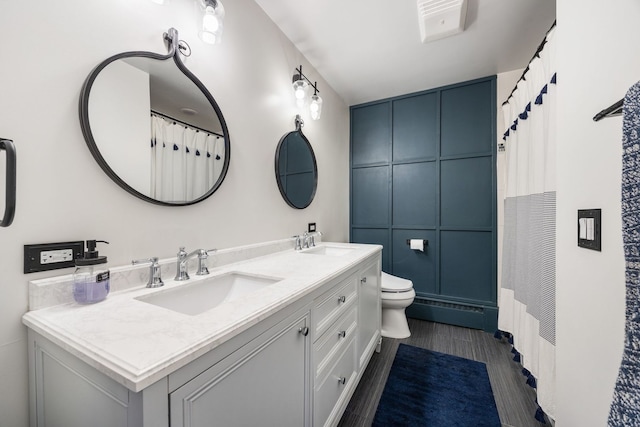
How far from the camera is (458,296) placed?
2482 mm

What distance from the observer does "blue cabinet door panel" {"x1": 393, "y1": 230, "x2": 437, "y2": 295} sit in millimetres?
2604

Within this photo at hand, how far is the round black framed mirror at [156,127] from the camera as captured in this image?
880 millimetres

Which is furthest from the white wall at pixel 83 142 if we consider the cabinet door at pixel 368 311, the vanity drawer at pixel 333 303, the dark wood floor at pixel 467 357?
the dark wood floor at pixel 467 357

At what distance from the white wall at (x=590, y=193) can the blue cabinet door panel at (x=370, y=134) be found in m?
1.91

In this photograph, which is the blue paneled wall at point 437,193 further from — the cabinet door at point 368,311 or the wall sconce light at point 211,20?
the wall sconce light at point 211,20

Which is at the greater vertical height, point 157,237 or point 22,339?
point 157,237

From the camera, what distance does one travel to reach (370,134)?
9.61ft

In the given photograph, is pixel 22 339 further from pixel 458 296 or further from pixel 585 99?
pixel 458 296

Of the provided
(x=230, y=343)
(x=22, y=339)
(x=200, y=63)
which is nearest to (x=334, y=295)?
(x=230, y=343)

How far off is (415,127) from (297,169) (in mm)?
1520

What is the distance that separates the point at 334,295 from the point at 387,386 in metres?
0.92

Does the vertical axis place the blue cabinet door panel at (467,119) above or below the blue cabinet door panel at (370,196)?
above

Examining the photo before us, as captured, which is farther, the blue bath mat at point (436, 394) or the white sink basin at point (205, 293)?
the blue bath mat at point (436, 394)

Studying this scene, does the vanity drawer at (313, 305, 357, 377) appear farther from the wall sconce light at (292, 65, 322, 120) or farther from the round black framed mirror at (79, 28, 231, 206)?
the wall sconce light at (292, 65, 322, 120)
